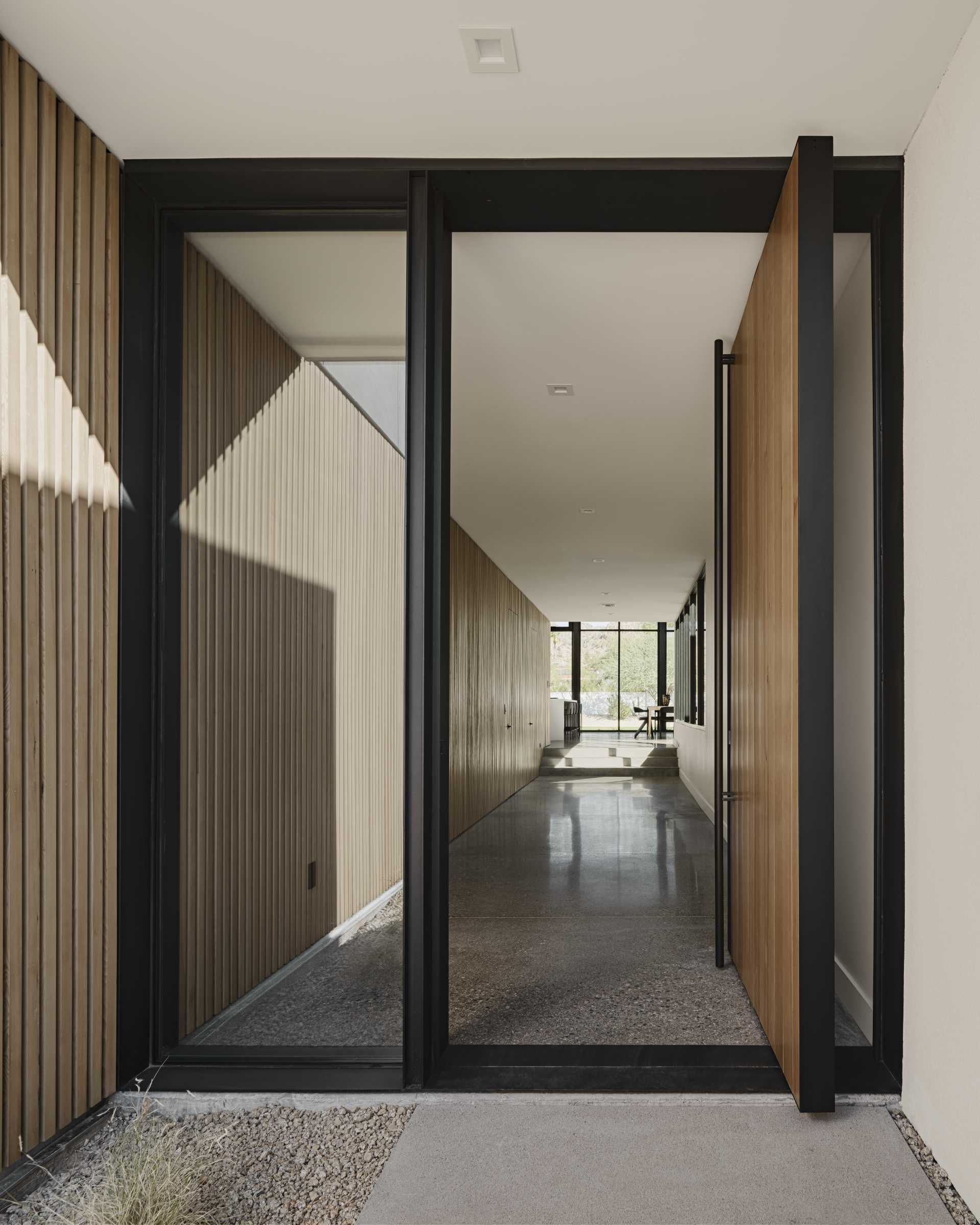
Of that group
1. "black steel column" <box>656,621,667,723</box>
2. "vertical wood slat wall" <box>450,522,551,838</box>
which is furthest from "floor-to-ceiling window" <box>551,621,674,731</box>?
"vertical wood slat wall" <box>450,522,551,838</box>

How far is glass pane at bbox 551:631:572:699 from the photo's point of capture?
69.3 feet

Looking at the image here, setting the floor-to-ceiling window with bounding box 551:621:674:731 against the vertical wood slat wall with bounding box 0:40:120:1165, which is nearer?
the vertical wood slat wall with bounding box 0:40:120:1165

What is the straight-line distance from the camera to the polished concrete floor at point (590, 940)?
3039mm

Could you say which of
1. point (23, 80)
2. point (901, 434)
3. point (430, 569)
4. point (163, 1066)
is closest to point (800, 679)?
point (901, 434)

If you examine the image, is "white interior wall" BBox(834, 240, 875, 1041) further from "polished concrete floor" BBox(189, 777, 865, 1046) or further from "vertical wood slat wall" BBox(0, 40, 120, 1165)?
"vertical wood slat wall" BBox(0, 40, 120, 1165)

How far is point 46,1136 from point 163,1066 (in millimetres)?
455

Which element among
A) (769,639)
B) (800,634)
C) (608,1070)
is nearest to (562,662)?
(769,639)

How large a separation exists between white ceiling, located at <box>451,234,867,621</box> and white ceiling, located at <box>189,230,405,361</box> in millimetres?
325

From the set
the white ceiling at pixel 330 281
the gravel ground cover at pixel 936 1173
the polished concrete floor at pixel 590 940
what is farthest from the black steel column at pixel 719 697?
the white ceiling at pixel 330 281

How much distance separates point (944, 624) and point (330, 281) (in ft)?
7.10

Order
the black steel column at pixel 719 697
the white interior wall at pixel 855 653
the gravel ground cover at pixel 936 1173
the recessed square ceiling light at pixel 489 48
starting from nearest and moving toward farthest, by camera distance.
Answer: the gravel ground cover at pixel 936 1173 < the recessed square ceiling light at pixel 489 48 < the white interior wall at pixel 855 653 < the black steel column at pixel 719 697

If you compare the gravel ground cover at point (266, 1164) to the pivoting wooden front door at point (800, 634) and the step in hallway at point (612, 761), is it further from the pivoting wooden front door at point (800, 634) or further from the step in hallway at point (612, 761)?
the step in hallway at point (612, 761)

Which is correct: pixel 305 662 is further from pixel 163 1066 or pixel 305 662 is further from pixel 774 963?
pixel 774 963

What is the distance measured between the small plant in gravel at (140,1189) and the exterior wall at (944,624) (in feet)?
5.55
